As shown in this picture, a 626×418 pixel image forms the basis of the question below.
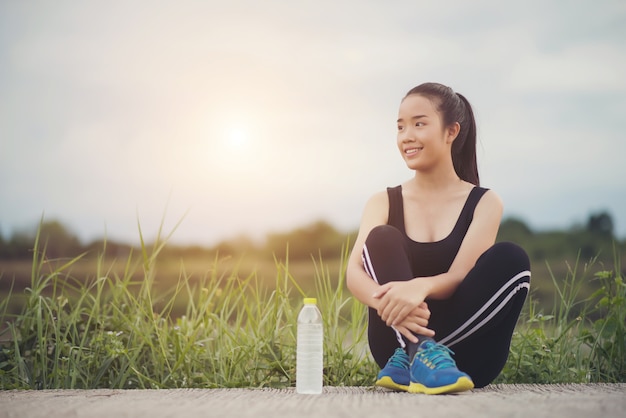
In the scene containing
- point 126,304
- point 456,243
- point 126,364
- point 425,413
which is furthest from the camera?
point 126,304

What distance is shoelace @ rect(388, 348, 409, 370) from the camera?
288cm

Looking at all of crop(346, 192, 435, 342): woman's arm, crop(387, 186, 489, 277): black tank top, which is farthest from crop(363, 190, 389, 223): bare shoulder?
crop(387, 186, 489, 277): black tank top

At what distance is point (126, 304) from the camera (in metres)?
3.85

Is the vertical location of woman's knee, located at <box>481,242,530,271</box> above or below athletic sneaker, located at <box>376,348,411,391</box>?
above

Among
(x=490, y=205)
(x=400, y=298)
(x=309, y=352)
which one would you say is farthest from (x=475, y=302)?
(x=309, y=352)

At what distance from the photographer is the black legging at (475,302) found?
277 cm

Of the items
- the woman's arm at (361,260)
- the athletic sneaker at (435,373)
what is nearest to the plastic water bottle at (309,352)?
the woman's arm at (361,260)

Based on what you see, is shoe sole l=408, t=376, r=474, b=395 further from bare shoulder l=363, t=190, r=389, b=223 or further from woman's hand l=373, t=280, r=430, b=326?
bare shoulder l=363, t=190, r=389, b=223

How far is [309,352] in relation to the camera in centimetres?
309

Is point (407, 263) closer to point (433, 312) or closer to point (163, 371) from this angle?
point (433, 312)

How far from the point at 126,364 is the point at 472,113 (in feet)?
7.20

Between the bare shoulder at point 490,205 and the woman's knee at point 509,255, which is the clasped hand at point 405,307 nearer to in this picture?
the woman's knee at point 509,255

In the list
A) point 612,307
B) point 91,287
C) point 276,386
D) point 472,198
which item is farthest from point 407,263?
point 91,287

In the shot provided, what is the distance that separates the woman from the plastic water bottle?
0.26 metres
